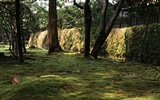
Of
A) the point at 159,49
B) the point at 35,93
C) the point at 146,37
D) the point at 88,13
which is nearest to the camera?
the point at 35,93

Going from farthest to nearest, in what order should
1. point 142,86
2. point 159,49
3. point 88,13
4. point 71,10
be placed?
point 71,10, point 88,13, point 159,49, point 142,86

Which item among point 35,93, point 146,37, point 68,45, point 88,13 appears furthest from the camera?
point 68,45

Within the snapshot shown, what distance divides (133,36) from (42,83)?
1062cm

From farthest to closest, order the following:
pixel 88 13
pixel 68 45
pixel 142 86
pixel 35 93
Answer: pixel 68 45, pixel 88 13, pixel 142 86, pixel 35 93

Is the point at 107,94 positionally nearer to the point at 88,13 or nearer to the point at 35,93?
the point at 35,93

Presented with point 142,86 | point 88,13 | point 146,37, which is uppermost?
point 88,13

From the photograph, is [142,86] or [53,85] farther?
[142,86]

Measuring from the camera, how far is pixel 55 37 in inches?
798

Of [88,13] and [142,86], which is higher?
[88,13]

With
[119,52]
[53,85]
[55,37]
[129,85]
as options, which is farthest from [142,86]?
[55,37]

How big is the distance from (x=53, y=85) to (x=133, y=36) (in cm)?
1051

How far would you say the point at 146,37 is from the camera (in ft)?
47.3

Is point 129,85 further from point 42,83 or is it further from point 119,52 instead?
point 119,52

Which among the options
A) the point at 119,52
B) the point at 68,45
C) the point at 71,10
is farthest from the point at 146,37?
the point at 71,10
